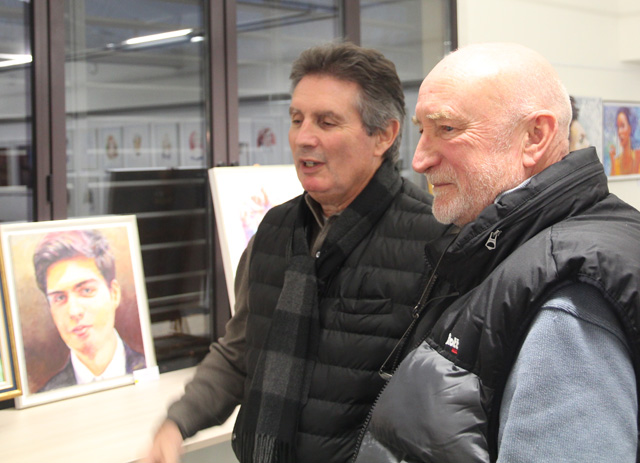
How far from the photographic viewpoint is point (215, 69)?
3260mm

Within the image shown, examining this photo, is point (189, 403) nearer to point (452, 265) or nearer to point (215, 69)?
point (452, 265)

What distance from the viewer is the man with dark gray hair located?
1537 mm

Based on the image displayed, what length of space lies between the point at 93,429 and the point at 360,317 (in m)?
1.24

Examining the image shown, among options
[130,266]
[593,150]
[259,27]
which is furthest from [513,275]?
[259,27]

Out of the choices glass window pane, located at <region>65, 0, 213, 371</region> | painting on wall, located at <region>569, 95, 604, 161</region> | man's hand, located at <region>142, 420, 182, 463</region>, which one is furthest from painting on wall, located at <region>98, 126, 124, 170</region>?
painting on wall, located at <region>569, 95, 604, 161</region>

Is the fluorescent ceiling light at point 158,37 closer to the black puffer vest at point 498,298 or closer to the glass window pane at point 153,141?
the glass window pane at point 153,141

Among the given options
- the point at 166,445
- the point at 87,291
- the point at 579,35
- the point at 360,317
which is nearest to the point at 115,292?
the point at 87,291

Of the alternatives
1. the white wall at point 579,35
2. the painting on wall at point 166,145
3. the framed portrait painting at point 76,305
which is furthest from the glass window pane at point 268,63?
the white wall at point 579,35

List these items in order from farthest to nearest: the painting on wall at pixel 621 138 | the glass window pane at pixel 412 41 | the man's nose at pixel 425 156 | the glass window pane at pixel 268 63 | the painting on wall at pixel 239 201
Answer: the painting on wall at pixel 621 138, the glass window pane at pixel 412 41, the glass window pane at pixel 268 63, the painting on wall at pixel 239 201, the man's nose at pixel 425 156

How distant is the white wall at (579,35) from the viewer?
14.5 ft

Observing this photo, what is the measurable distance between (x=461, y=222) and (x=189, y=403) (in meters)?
0.85

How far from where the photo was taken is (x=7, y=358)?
2420 mm

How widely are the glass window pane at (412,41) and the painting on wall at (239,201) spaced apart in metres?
1.22

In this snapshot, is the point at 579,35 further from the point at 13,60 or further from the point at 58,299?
the point at 58,299
